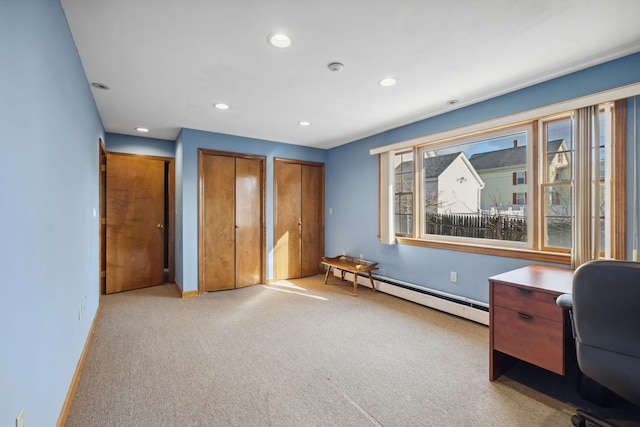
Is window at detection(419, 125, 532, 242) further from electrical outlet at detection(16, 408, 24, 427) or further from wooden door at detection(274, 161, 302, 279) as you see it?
electrical outlet at detection(16, 408, 24, 427)

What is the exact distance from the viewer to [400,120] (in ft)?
12.5

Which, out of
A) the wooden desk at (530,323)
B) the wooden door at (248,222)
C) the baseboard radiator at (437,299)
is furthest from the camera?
the wooden door at (248,222)

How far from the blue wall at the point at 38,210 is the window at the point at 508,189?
3.40 meters

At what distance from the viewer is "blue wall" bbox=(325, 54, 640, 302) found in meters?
2.39

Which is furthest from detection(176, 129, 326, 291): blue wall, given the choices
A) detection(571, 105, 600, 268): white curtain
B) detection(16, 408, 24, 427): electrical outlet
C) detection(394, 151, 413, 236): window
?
detection(571, 105, 600, 268): white curtain

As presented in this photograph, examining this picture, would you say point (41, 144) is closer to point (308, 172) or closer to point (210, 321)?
point (210, 321)

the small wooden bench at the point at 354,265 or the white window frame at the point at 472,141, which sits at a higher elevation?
the white window frame at the point at 472,141

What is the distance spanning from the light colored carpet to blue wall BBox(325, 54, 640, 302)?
20.5 inches

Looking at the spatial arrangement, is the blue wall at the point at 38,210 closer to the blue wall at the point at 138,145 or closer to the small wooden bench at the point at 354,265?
the blue wall at the point at 138,145

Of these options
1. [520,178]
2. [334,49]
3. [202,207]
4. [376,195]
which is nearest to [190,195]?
[202,207]

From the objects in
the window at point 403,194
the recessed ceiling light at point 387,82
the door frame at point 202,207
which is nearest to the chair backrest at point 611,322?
the recessed ceiling light at point 387,82

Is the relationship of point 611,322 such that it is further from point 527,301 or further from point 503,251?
point 503,251

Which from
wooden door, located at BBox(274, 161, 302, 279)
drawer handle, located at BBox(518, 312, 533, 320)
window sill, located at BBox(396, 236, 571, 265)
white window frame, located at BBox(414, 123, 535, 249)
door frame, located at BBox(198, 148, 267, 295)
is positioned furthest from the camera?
wooden door, located at BBox(274, 161, 302, 279)

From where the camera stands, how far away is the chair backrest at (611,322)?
1.24 m
